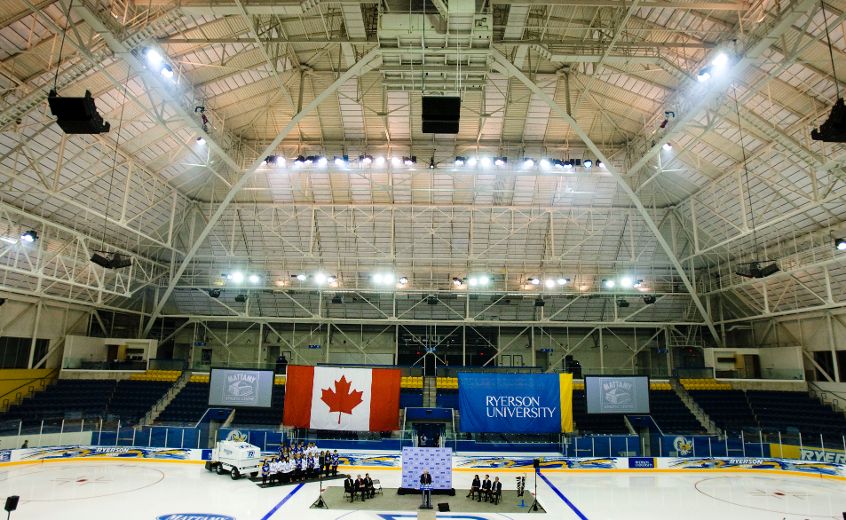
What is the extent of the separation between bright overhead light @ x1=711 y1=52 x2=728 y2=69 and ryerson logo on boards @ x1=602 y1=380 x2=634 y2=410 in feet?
50.6

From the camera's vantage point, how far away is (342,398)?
24453 mm

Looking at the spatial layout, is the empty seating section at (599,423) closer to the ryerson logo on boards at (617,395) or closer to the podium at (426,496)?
the ryerson logo on boards at (617,395)

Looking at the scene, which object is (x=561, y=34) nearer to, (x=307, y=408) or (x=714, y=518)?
(x=714, y=518)

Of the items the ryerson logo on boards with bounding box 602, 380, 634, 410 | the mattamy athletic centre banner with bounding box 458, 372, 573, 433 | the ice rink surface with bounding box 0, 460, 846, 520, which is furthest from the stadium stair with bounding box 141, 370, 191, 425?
the ryerson logo on boards with bounding box 602, 380, 634, 410

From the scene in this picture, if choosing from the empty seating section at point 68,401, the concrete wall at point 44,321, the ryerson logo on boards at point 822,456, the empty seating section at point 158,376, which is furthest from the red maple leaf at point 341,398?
the ryerson logo on boards at point 822,456

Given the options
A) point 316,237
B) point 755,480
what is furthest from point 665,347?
point 316,237

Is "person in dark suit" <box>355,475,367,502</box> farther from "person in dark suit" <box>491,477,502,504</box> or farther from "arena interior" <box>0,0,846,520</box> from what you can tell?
"person in dark suit" <box>491,477,502,504</box>

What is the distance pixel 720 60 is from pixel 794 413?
21.3 metres

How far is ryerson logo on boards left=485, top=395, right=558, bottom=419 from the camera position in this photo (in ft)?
77.9

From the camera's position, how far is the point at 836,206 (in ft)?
77.2

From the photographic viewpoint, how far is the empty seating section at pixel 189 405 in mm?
28577

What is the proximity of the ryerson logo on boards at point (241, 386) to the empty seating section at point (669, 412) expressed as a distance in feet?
67.6

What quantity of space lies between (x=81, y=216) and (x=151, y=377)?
11381 millimetres

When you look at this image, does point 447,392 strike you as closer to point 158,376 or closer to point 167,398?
point 167,398
